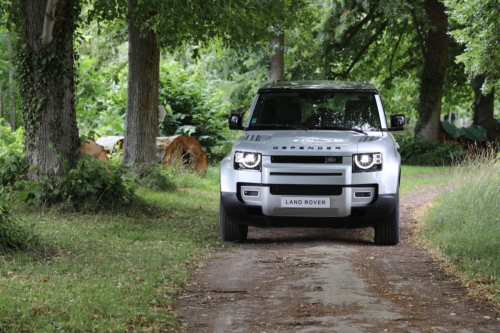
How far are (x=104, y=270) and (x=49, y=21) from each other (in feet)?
16.4

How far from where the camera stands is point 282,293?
19.7 feet

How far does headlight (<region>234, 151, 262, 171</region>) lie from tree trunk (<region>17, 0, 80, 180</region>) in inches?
133

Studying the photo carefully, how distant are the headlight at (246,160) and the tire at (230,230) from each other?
75cm

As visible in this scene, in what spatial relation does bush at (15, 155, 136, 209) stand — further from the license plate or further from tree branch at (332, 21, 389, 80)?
tree branch at (332, 21, 389, 80)

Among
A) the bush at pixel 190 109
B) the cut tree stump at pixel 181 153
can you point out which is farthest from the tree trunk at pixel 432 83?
the cut tree stump at pixel 181 153

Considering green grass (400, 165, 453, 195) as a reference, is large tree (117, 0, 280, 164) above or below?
above

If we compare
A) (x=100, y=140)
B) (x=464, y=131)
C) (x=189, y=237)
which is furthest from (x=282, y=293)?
(x=464, y=131)

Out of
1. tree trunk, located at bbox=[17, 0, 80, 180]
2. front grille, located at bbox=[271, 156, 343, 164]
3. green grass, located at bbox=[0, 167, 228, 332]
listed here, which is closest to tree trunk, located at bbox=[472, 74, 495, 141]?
green grass, located at bbox=[0, 167, 228, 332]

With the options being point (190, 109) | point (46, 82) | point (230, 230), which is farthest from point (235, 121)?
point (190, 109)

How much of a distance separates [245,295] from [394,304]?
1331 mm

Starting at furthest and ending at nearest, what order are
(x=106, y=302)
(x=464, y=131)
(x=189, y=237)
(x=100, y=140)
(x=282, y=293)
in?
(x=464, y=131) < (x=100, y=140) < (x=189, y=237) < (x=282, y=293) < (x=106, y=302)

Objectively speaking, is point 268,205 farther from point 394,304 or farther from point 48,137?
point 48,137

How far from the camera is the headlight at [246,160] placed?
8.01m

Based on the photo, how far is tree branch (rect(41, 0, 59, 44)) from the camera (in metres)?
10.1
